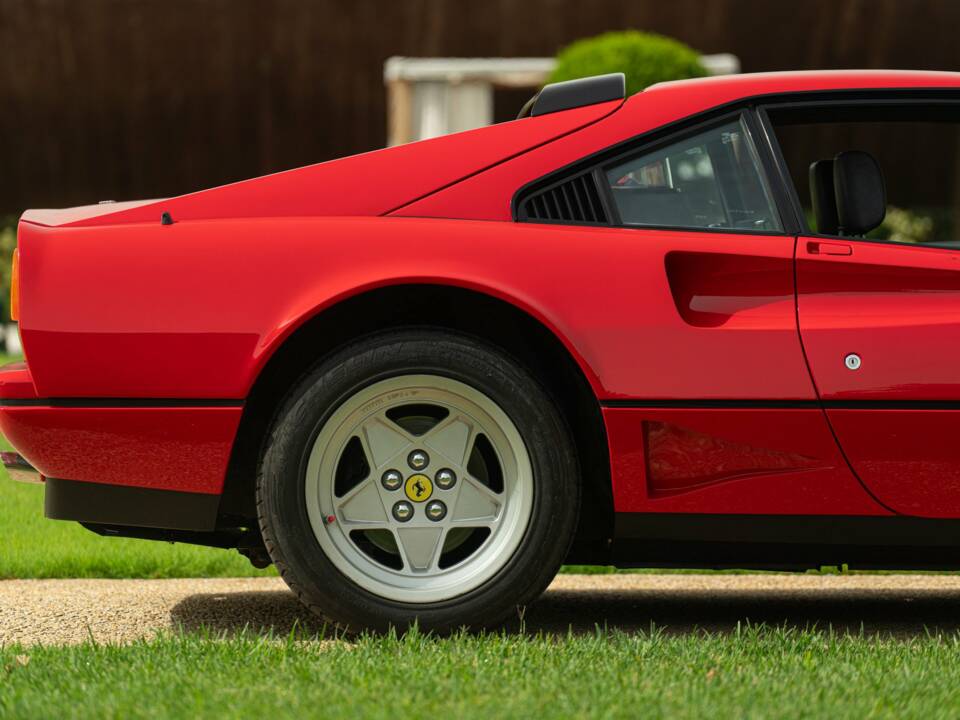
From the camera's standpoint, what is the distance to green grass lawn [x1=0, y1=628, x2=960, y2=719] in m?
2.64

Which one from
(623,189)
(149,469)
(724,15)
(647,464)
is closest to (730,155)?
(623,189)

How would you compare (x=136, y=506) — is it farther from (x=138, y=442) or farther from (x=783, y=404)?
(x=783, y=404)

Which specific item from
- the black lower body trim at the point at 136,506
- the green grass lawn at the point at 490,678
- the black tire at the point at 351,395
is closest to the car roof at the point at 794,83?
the black tire at the point at 351,395

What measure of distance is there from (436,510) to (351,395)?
38 cm

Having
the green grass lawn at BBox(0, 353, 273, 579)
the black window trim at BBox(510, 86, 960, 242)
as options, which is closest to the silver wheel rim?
the black window trim at BBox(510, 86, 960, 242)

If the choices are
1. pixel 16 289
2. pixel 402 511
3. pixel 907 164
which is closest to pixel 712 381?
pixel 402 511

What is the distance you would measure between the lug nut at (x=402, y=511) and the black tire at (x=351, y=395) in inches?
8.2

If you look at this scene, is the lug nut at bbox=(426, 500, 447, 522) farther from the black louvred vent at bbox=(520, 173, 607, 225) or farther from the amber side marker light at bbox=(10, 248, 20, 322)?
the amber side marker light at bbox=(10, 248, 20, 322)

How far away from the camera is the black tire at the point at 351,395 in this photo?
11.0 ft

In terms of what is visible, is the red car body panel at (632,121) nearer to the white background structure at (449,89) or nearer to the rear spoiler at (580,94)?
the rear spoiler at (580,94)

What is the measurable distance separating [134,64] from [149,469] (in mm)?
16189

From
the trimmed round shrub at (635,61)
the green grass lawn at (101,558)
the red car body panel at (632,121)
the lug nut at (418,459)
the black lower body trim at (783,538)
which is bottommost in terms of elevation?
the green grass lawn at (101,558)

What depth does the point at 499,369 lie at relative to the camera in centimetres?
337

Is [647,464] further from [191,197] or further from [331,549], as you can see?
[191,197]
